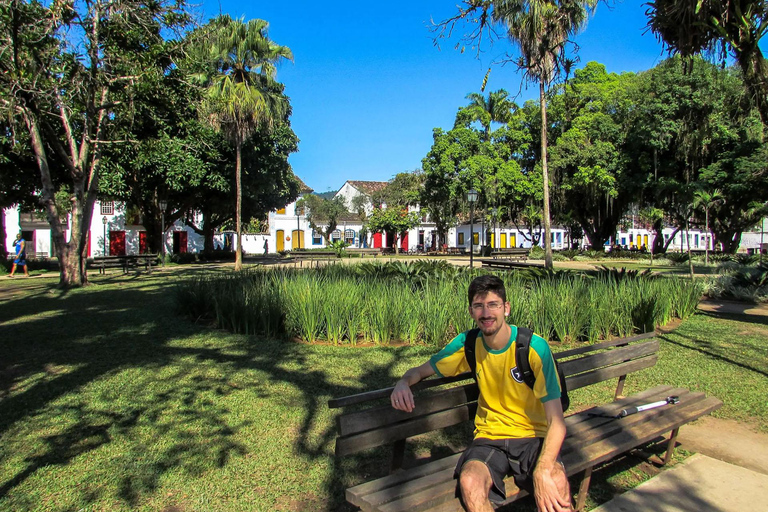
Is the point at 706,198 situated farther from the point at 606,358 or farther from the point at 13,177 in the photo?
the point at 13,177

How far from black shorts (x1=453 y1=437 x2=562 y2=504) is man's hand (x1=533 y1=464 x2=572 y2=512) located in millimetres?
124

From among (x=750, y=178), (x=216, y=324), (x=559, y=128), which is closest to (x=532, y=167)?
(x=559, y=128)

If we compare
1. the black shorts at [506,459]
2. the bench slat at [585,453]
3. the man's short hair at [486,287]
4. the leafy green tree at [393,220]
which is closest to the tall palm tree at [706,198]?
the leafy green tree at [393,220]

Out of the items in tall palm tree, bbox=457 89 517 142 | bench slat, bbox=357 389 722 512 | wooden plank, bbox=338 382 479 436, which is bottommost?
bench slat, bbox=357 389 722 512

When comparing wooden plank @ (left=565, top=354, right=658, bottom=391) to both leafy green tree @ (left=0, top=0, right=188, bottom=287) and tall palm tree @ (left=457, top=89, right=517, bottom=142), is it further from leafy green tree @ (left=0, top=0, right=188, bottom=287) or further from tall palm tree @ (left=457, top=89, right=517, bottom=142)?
tall palm tree @ (left=457, top=89, right=517, bottom=142)

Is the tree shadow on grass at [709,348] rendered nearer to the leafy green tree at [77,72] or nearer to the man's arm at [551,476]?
the man's arm at [551,476]

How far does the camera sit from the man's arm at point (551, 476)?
77.8 inches

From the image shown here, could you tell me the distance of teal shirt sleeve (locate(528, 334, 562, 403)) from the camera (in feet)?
7.18

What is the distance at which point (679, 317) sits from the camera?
835cm

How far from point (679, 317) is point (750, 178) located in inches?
822

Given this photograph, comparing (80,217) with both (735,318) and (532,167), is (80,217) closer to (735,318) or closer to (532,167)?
(735,318)

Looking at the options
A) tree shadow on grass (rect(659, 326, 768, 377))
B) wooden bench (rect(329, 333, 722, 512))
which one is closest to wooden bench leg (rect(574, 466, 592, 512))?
wooden bench (rect(329, 333, 722, 512))

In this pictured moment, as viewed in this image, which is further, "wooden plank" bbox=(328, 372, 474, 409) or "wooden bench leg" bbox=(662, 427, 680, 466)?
"wooden bench leg" bbox=(662, 427, 680, 466)

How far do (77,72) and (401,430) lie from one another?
508 inches
